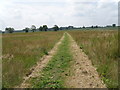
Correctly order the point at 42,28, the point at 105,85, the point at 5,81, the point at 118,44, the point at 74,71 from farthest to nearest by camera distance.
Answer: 1. the point at 42,28
2. the point at 118,44
3. the point at 74,71
4. the point at 5,81
5. the point at 105,85

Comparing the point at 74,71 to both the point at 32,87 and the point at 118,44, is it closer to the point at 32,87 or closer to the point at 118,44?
the point at 32,87

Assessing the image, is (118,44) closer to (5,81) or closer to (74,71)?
(74,71)

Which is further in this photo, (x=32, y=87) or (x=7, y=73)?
(x=7, y=73)

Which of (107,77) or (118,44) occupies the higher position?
(118,44)

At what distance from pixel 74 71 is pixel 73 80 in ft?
2.91

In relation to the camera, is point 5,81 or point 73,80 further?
point 73,80

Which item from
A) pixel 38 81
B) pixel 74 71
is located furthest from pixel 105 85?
pixel 38 81

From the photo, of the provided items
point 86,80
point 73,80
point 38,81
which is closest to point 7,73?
point 38,81

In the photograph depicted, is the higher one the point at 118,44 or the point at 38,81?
the point at 118,44

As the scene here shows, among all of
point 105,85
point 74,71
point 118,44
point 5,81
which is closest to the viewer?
point 105,85

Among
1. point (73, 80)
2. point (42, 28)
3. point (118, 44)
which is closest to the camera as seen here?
point (73, 80)

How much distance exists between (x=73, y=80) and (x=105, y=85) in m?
1.09

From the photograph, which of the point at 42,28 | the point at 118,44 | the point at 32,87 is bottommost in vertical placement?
the point at 32,87

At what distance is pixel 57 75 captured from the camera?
484cm
